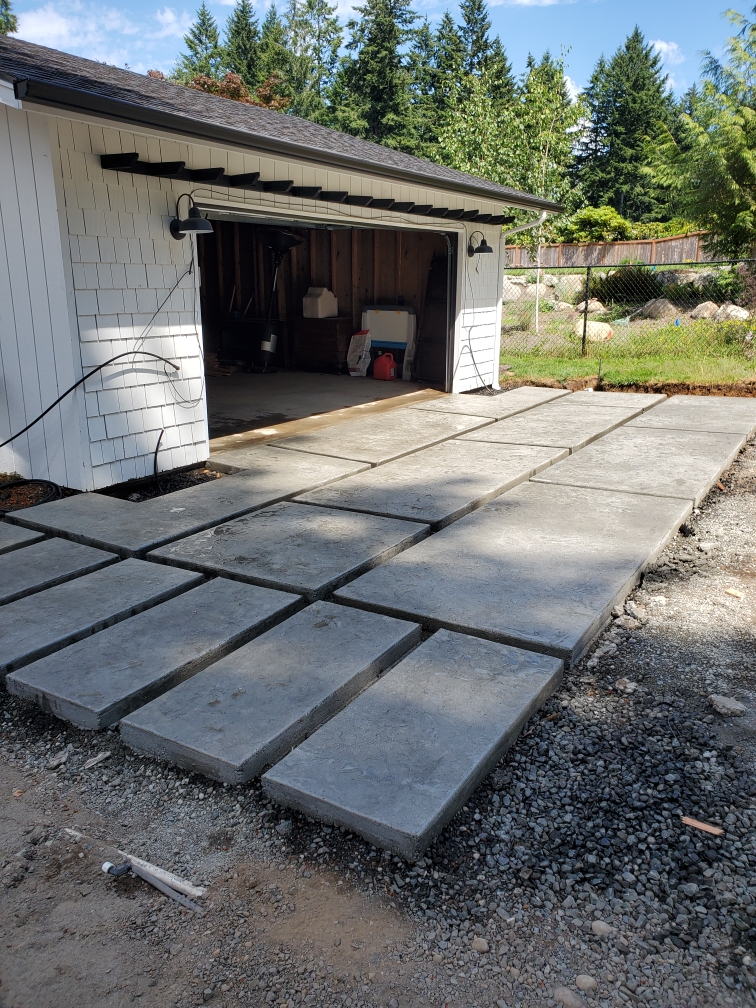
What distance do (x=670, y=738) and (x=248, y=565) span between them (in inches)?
78.7

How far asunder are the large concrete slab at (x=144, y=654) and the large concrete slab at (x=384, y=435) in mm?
2545

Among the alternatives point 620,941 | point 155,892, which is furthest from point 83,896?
point 620,941

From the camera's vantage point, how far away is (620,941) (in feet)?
5.40

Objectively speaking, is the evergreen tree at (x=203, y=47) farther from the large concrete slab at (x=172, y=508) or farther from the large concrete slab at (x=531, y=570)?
the large concrete slab at (x=531, y=570)

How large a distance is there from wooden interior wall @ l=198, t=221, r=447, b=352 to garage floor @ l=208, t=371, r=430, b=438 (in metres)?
1.08

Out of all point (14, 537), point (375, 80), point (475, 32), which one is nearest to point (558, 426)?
point (14, 537)

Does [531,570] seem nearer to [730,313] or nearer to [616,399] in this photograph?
[616,399]

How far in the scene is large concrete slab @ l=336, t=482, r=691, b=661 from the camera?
2.96 meters

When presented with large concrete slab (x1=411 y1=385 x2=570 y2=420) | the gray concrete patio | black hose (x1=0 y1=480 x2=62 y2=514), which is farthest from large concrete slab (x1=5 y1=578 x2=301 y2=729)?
large concrete slab (x1=411 y1=385 x2=570 y2=420)

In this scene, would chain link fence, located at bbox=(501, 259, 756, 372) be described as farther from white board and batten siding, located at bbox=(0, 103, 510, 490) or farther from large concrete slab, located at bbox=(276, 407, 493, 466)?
white board and batten siding, located at bbox=(0, 103, 510, 490)

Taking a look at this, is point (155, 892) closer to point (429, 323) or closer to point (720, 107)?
point (429, 323)

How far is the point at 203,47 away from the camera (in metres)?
42.0

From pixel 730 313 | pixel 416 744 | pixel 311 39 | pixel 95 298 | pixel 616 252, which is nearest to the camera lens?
pixel 416 744

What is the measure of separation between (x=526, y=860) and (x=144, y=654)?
1537 mm
